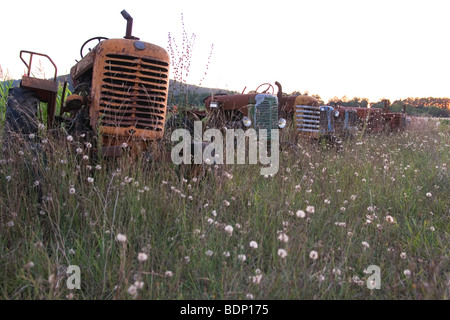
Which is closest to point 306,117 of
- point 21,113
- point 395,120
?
point 21,113

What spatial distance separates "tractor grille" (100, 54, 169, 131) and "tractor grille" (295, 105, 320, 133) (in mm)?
3970

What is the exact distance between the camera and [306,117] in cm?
707

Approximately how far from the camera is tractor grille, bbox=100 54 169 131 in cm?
324

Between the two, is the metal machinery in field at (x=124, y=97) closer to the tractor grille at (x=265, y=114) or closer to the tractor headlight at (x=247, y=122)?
the tractor headlight at (x=247, y=122)

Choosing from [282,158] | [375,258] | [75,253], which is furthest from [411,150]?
[75,253]

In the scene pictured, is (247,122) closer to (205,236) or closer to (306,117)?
(306,117)

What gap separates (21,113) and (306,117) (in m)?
5.05

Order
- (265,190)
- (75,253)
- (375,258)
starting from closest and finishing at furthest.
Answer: (75,253), (375,258), (265,190)

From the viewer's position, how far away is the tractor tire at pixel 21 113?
3.54 metres

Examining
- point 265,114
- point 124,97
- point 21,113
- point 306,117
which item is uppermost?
point 306,117

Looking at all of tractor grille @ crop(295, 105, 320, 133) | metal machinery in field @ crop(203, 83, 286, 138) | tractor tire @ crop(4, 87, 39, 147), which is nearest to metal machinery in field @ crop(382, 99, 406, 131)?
tractor grille @ crop(295, 105, 320, 133)
